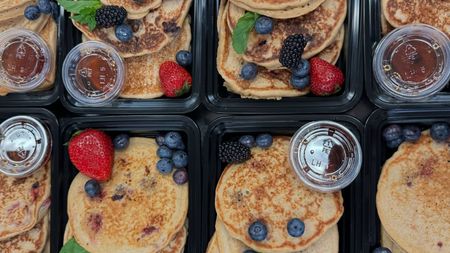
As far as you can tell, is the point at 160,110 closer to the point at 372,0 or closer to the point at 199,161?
the point at 199,161

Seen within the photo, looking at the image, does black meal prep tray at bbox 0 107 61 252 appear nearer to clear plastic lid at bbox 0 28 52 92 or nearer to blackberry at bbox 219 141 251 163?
clear plastic lid at bbox 0 28 52 92

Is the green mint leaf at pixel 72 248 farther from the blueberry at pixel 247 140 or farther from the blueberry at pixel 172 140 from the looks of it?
the blueberry at pixel 247 140

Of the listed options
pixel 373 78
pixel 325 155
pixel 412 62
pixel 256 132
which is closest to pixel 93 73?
pixel 256 132

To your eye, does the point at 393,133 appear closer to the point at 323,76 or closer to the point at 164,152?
the point at 323,76

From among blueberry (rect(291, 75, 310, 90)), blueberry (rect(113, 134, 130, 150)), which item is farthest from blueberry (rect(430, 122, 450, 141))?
blueberry (rect(113, 134, 130, 150))

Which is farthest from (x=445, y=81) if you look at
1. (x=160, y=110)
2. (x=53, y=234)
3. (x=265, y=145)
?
(x=53, y=234)
